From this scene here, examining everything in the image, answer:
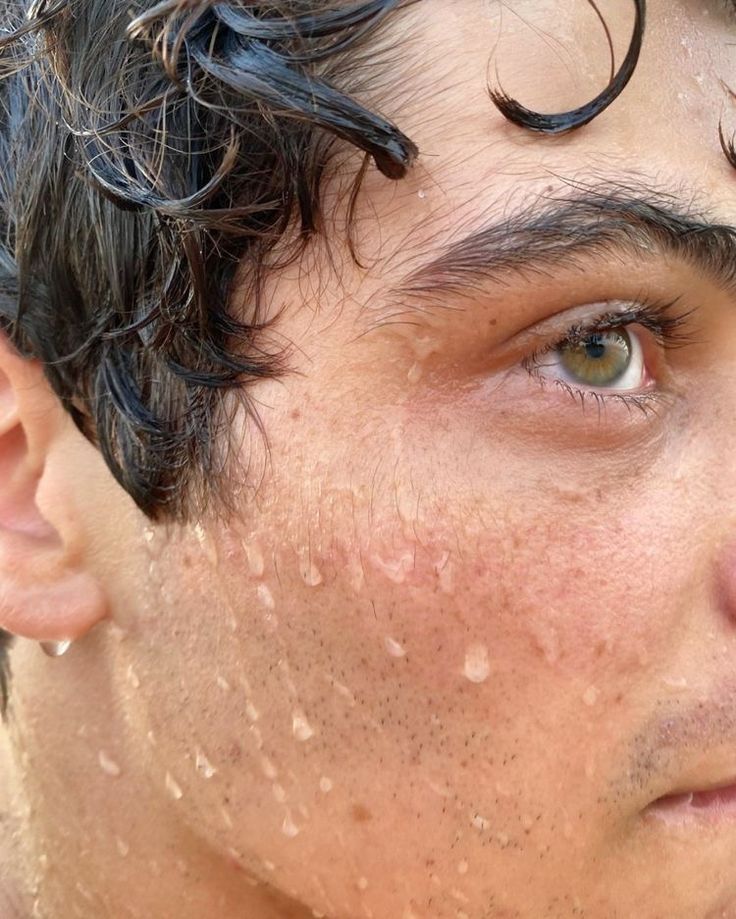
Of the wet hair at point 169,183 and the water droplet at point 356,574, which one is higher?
the wet hair at point 169,183

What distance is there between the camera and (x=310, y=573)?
1.54 meters

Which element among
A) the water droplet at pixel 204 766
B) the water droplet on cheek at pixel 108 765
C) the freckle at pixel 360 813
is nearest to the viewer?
the freckle at pixel 360 813

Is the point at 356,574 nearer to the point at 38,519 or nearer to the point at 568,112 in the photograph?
the point at 38,519

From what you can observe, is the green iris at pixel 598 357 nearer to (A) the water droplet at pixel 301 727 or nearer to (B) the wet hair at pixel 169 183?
(B) the wet hair at pixel 169 183

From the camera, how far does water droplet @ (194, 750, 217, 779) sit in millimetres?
1664

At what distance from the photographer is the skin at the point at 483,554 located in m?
1.47

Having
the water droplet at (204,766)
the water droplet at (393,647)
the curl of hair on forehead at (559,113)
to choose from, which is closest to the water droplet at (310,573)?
the water droplet at (393,647)

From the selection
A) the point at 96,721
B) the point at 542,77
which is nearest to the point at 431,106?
the point at 542,77

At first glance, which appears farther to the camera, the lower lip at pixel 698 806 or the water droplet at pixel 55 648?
the water droplet at pixel 55 648

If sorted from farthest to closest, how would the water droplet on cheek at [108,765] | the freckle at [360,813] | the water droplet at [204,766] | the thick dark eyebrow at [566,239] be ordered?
the water droplet on cheek at [108,765] < the water droplet at [204,766] < the freckle at [360,813] < the thick dark eyebrow at [566,239]

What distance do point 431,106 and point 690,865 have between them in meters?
1.11

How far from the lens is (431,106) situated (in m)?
1.49

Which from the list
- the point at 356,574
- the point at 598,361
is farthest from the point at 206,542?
the point at 598,361

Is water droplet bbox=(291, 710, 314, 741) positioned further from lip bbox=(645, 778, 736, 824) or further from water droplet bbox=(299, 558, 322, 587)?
lip bbox=(645, 778, 736, 824)
